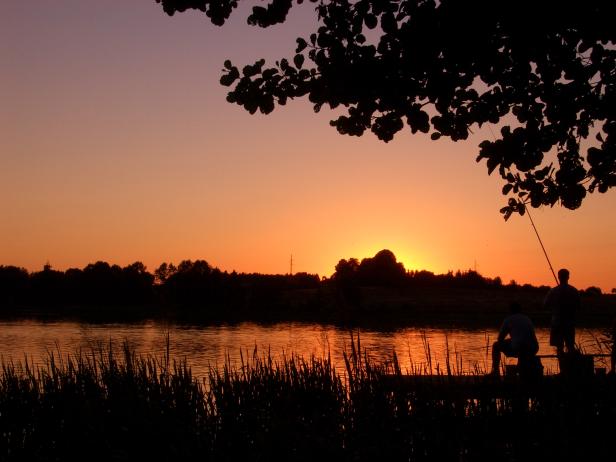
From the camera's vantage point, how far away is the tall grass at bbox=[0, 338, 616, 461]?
294 inches

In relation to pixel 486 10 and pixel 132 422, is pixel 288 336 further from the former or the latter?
pixel 486 10

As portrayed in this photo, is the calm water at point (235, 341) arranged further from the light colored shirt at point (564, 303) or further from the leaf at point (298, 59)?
the leaf at point (298, 59)

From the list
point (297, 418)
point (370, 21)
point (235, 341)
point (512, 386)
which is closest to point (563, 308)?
point (512, 386)

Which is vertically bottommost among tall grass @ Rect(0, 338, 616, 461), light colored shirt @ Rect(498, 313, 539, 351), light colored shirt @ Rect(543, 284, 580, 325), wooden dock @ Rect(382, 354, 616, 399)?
tall grass @ Rect(0, 338, 616, 461)

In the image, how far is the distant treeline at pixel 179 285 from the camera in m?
89.8

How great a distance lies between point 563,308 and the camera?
13.2 metres

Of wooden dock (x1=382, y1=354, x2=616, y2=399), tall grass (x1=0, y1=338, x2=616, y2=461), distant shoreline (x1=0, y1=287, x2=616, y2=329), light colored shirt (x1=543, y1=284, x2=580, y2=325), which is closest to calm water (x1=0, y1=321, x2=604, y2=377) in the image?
distant shoreline (x1=0, y1=287, x2=616, y2=329)

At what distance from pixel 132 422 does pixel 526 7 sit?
22.6 ft

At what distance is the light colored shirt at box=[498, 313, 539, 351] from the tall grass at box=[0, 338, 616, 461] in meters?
3.33

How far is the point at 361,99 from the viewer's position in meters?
6.44

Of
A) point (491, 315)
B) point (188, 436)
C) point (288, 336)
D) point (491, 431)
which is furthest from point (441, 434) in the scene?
point (491, 315)

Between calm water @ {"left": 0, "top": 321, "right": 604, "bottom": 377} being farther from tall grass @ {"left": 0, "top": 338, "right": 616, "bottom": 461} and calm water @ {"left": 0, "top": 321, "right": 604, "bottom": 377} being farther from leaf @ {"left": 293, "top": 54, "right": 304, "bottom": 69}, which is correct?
leaf @ {"left": 293, "top": 54, "right": 304, "bottom": 69}

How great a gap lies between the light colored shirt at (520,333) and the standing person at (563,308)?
768 millimetres

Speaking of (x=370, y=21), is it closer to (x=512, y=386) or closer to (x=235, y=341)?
(x=512, y=386)
